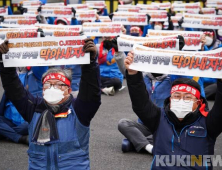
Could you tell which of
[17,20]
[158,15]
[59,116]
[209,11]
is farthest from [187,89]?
[209,11]

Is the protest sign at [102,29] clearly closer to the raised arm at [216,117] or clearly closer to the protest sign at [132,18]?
the protest sign at [132,18]

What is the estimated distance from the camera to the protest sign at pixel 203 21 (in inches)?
327

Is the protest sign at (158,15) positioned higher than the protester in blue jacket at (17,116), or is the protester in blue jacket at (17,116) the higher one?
the protest sign at (158,15)

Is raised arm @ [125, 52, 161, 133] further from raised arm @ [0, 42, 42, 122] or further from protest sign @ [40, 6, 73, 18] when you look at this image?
protest sign @ [40, 6, 73, 18]

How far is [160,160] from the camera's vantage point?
335 centimetres

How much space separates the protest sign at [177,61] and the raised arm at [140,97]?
6 centimetres

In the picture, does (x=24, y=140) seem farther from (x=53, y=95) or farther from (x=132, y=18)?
(x=132, y=18)

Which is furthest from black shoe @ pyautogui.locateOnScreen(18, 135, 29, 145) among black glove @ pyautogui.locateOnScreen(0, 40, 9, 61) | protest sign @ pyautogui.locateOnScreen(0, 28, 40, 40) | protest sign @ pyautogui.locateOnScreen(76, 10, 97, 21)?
protest sign @ pyautogui.locateOnScreen(76, 10, 97, 21)

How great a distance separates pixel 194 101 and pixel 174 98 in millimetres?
A: 164

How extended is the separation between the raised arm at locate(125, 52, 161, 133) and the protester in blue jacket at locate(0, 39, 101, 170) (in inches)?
12.6

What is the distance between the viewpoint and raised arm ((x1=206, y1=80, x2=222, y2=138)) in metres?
3.14

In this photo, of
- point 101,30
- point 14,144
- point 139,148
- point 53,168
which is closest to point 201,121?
point 53,168

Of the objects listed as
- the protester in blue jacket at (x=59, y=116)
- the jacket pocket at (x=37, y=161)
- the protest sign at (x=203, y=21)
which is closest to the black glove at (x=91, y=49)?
the protester in blue jacket at (x=59, y=116)

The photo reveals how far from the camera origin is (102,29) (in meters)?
7.56
